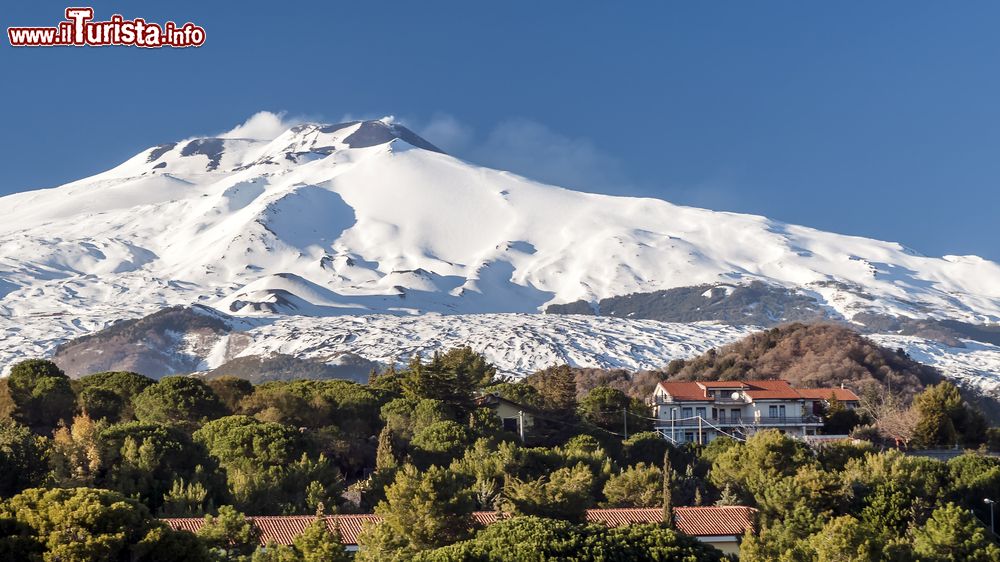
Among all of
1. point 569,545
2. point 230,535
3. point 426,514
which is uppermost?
point 426,514

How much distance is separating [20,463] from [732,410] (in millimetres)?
50950

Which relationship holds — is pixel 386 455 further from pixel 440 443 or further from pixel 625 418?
pixel 625 418

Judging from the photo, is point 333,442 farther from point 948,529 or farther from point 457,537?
point 948,529

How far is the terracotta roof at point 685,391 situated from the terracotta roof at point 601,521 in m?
37.3

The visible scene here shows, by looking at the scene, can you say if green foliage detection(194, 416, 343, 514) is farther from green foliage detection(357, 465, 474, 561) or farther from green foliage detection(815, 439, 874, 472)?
green foliage detection(815, 439, 874, 472)

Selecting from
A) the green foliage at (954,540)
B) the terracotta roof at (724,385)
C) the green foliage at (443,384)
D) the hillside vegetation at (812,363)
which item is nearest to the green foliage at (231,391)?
the green foliage at (443,384)

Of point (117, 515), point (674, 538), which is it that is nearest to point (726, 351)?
point (674, 538)

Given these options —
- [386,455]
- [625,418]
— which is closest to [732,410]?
[625,418]

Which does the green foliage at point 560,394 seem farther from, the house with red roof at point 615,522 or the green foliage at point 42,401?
the house with red roof at point 615,522

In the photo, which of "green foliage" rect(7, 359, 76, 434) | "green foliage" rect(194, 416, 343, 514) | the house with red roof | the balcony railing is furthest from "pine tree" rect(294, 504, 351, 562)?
the balcony railing

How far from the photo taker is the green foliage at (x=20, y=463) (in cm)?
4369

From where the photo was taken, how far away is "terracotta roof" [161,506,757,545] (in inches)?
1619

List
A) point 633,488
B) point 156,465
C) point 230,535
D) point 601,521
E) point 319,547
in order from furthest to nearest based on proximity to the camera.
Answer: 1. point 633,488
2. point 156,465
3. point 601,521
4. point 230,535
5. point 319,547

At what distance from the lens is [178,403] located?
2638 inches
